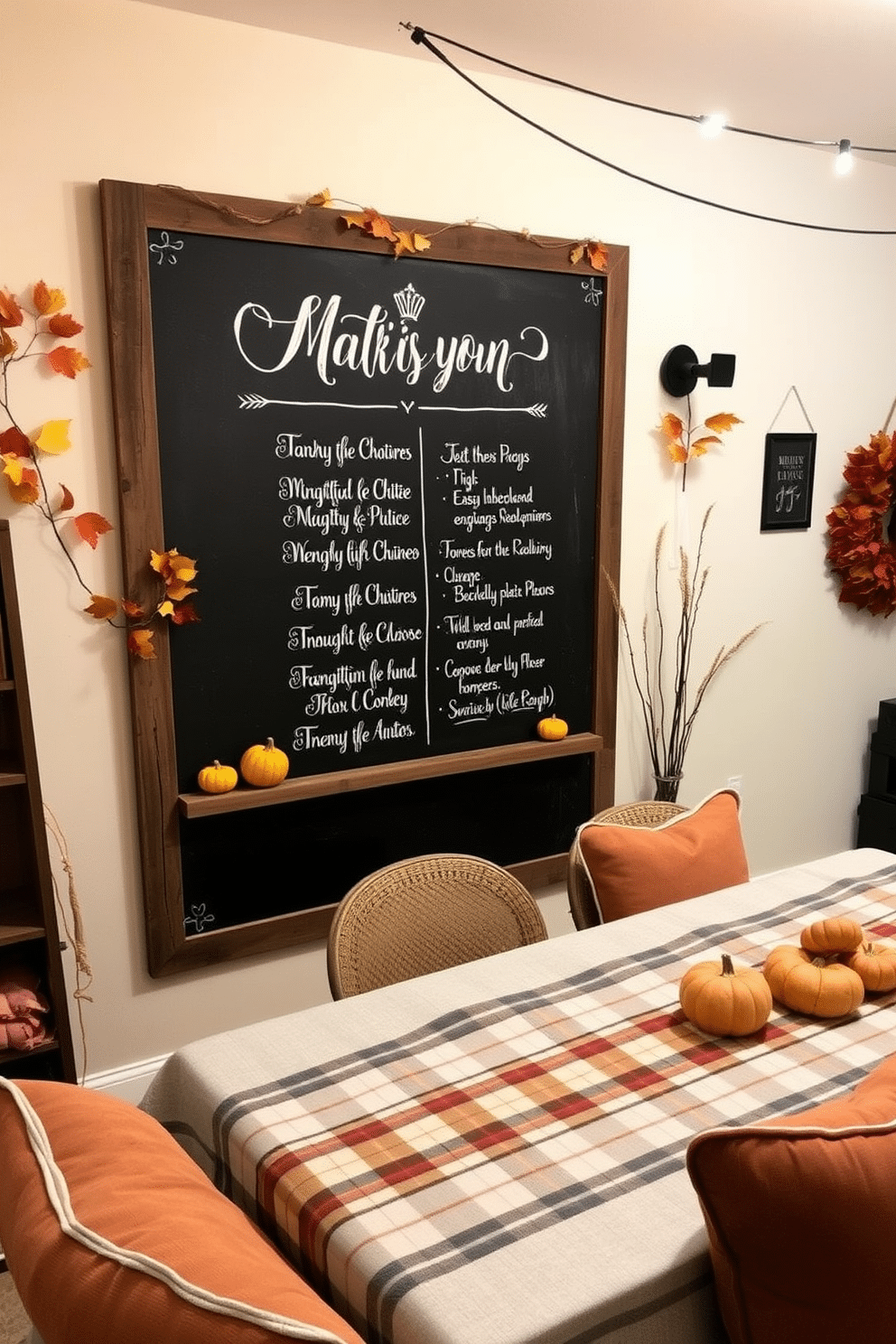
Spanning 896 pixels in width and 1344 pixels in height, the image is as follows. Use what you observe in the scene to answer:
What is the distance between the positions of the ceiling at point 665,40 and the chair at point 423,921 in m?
1.79

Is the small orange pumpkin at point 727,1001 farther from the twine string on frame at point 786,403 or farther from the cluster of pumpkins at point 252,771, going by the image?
the twine string on frame at point 786,403

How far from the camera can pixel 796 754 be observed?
3.84 metres

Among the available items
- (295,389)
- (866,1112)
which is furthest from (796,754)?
(866,1112)

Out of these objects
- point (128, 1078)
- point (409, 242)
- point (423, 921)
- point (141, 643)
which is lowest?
point (128, 1078)

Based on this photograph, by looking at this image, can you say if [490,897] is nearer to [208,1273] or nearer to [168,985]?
[168,985]

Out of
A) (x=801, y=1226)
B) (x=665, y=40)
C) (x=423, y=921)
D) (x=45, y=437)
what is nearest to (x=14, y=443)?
(x=45, y=437)

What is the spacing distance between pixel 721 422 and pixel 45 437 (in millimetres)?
1928

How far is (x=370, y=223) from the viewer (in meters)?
2.62

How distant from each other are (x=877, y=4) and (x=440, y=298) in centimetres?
113

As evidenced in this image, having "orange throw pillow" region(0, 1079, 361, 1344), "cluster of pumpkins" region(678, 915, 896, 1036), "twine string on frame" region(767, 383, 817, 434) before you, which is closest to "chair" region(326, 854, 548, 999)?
"cluster of pumpkins" region(678, 915, 896, 1036)

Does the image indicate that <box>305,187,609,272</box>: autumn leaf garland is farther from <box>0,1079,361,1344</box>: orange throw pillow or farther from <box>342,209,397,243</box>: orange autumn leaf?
<box>0,1079,361,1344</box>: orange throw pillow

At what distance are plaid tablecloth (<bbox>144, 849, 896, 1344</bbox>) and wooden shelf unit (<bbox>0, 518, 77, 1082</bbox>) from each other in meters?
0.74

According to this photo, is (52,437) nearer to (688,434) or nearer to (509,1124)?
(509,1124)

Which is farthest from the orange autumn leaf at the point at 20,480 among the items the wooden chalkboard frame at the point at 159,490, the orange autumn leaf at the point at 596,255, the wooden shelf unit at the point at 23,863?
the orange autumn leaf at the point at 596,255
